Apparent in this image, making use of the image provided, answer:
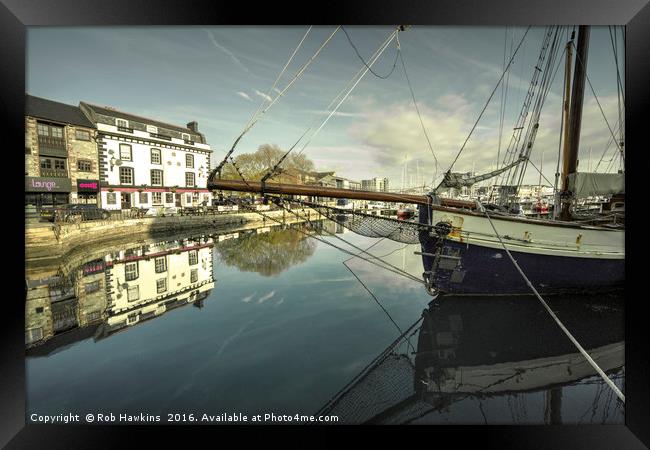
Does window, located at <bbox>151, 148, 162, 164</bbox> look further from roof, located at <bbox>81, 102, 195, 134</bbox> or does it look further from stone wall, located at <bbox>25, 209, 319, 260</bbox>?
stone wall, located at <bbox>25, 209, 319, 260</bbox>

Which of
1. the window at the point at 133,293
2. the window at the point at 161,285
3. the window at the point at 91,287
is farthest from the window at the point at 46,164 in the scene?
the window at the point at 133,293

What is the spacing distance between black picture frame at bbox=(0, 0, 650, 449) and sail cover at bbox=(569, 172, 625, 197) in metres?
4.78

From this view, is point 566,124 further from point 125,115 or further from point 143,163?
point 125,115

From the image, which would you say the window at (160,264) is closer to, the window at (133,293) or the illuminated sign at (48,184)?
the window at (133,293)

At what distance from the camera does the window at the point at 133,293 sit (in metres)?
6.23

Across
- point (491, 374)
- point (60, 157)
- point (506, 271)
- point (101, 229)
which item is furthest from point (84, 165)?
point (506, 271)

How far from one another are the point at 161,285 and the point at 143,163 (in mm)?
15652

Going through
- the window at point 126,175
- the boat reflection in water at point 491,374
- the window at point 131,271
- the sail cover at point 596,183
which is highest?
the window at point 126,175

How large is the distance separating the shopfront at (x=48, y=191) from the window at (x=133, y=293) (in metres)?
11.9

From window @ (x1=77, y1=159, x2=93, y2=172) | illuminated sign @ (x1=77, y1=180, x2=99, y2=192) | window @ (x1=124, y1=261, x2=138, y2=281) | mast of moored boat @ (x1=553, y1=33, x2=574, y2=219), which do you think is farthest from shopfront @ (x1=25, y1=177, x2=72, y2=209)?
mast of moored boat @ (x1=553, y1=33, x2=574, y2=219)

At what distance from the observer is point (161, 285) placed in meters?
7.23

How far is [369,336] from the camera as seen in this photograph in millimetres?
4387

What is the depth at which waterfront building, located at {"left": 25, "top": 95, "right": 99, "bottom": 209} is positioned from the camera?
13.5 meters

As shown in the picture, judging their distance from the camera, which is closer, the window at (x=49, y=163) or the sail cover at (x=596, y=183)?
the sail cover at (x=596, y=183)
